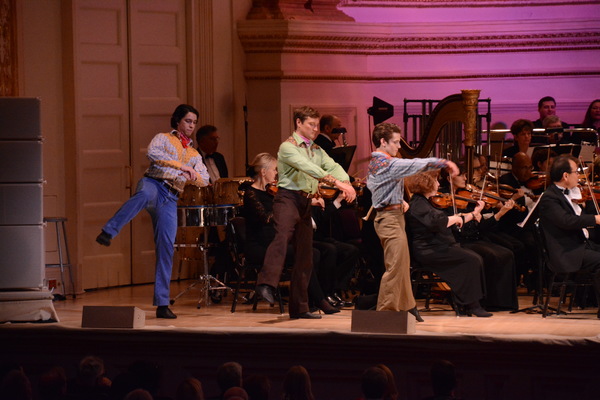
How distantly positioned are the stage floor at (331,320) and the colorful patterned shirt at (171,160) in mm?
972

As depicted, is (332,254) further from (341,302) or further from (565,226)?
(565,226)

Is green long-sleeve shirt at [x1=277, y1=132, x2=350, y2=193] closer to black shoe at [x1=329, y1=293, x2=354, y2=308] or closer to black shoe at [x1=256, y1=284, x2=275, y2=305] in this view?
black shoe at [x1=256, y1=284, x2=275, y2=305]

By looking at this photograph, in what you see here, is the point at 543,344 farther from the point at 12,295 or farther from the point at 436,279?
the point at 12,295

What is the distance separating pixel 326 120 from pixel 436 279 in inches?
96.1

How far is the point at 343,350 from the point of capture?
22.4 feet

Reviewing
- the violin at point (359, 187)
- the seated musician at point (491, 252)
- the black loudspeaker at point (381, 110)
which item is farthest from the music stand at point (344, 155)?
the black loudspeaker at point (381, 110)

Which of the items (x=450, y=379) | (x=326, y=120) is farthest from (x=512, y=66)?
(x=450, y=379)

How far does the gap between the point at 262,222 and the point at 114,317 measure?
1526mm

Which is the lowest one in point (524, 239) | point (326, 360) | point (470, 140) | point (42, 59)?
point (326, 360)

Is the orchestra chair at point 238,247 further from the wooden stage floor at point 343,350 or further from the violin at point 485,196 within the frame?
the violin at point 485,196

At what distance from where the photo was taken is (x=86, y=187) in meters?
9.69

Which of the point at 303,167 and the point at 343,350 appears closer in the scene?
the point at 343,350

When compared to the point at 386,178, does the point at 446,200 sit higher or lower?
lower

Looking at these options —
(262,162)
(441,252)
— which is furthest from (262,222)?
(441,252)
